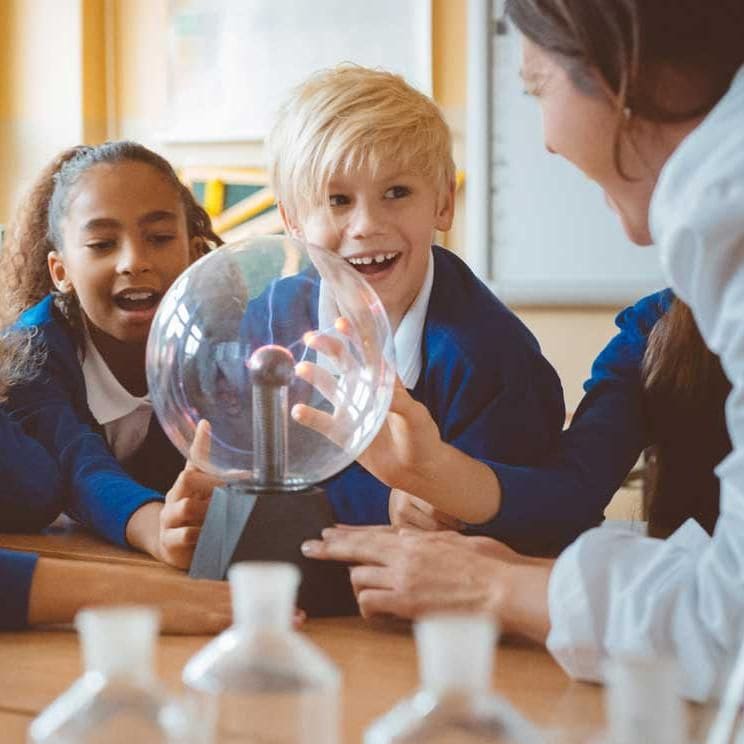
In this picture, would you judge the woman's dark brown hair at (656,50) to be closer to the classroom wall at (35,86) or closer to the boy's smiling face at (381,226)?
the boy's smiling face at (381,226)

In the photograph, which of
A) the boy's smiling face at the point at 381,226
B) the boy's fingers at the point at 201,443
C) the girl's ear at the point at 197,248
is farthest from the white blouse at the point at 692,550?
the girl's ear at the point at 197,248

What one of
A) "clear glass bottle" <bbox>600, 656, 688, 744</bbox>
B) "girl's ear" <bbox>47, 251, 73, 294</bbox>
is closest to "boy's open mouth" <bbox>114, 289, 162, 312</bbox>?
"girl's ear" <bbox>47, 251, 73, 294</bbox>

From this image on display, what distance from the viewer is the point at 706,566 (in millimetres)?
789

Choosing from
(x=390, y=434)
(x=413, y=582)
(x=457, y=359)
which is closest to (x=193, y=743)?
(x=413, y=582)

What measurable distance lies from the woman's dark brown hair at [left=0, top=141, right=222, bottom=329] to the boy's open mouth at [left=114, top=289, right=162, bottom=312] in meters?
0.17

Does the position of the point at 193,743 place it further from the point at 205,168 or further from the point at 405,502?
the point at 205,168

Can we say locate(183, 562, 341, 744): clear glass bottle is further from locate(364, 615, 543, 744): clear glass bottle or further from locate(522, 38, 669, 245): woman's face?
locate(522, 38, 669, 245): woman's face

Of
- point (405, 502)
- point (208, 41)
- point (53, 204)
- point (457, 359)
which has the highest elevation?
point (208, 41)

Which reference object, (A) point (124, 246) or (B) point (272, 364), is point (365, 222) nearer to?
(A) point (124, 246)

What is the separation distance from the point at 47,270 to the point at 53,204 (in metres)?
0.11

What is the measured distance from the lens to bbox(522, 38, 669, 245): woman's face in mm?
902

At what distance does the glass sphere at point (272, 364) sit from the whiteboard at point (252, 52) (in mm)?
2524

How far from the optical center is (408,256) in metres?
1.60

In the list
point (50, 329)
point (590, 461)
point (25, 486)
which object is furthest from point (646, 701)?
point (50, 329)
